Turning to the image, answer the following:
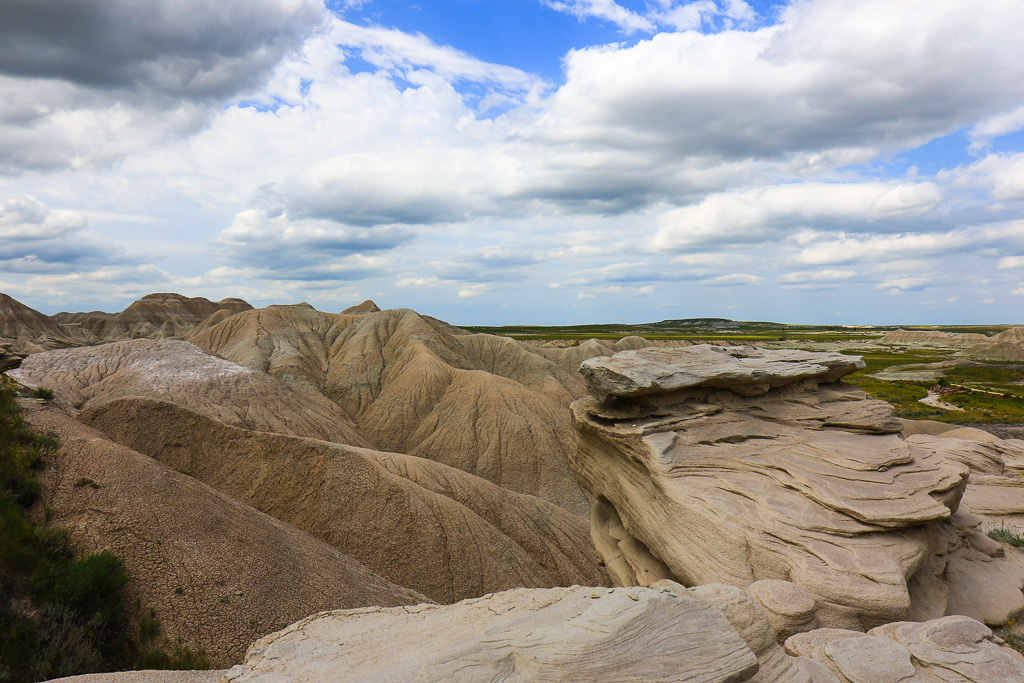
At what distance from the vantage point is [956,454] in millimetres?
17031

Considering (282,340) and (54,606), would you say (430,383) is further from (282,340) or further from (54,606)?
(54,606)

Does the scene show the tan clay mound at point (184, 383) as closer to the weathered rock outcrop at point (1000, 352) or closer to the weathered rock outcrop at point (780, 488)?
the weathered rock outcrop at point (780, 488)

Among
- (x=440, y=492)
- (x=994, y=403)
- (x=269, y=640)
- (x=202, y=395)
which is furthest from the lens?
(x=994, y=403)

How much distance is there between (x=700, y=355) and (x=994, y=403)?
181ft

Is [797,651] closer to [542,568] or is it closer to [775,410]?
[775,410]

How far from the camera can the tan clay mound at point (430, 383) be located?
40406 mm

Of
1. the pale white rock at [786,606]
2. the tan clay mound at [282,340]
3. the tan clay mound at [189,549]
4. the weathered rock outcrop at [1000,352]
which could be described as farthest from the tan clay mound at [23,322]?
the weathered rock outcrop at [1000,352]

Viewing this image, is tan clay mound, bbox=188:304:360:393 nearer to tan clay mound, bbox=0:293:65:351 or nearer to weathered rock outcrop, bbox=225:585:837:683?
weathered rock outcrop, bbox=225:585:837:683

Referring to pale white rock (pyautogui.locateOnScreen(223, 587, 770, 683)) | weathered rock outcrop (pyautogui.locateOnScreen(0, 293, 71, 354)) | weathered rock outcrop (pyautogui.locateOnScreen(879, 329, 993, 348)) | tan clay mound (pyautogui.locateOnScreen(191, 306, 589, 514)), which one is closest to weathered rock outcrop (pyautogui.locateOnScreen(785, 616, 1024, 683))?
pale white rock (pyautogui.locateOnScreen(223, 587, 770, 683))

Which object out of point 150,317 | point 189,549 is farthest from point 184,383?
point 150,317

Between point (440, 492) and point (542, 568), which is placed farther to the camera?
point (440, 492)

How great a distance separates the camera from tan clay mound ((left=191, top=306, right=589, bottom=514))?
40.4m

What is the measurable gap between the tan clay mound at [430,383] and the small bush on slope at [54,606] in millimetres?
29502

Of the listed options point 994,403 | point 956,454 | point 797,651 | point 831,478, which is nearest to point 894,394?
point 994,403
